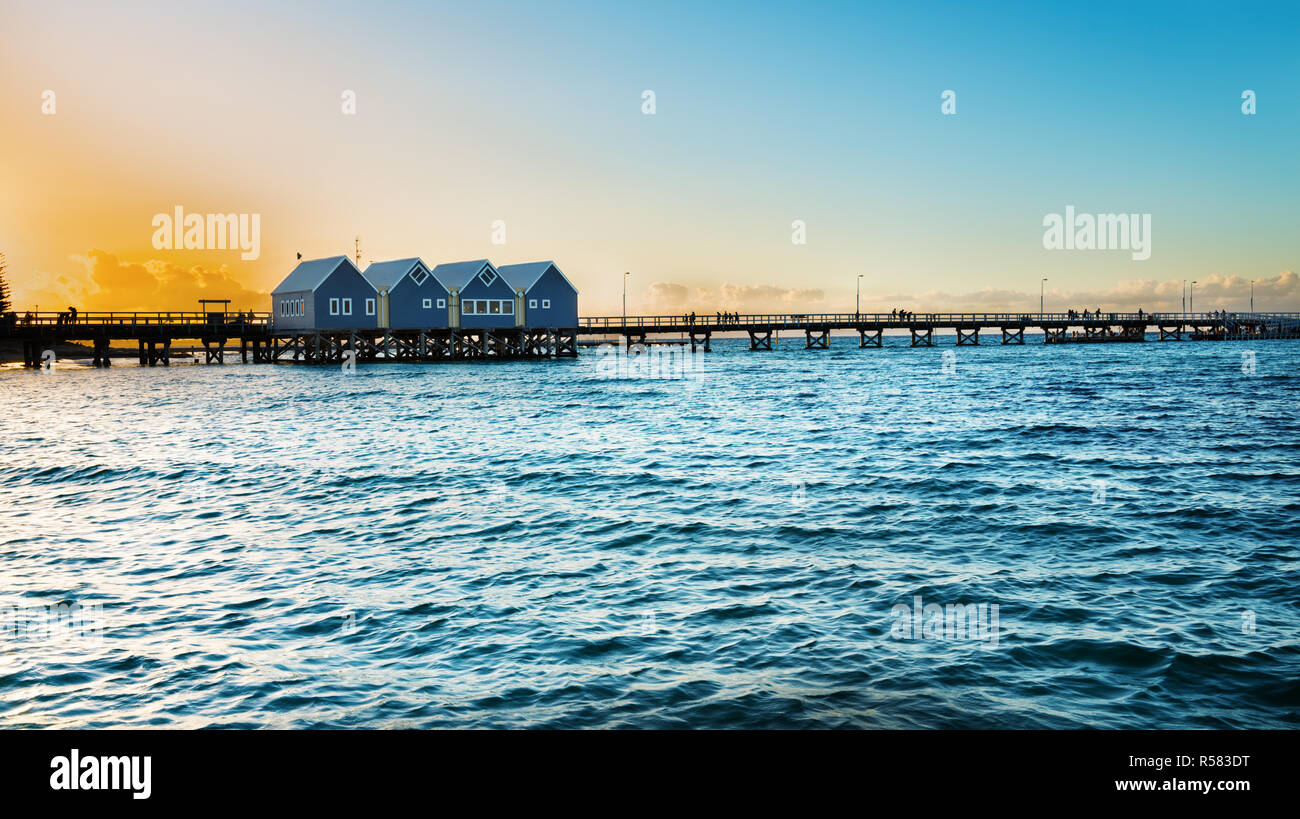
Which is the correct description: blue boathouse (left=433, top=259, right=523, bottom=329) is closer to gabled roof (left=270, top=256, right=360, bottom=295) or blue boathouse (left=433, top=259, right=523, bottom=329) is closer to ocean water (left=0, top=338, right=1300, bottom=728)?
gabled roof (left=270, top=256, right=360, bottom=295)

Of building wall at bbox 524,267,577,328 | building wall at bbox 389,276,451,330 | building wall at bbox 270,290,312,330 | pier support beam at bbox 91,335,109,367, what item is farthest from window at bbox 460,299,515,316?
pier support beam at bbox 91,335,109,367

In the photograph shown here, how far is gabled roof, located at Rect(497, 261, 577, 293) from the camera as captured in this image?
81500 mm

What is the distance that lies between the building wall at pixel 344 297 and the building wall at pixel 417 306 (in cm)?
157

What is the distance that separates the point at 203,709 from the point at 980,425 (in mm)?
25319

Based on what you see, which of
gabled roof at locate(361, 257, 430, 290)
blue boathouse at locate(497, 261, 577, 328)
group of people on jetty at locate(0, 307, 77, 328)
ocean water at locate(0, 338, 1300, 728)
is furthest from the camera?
blue boathouse at locate(497, 261, 577, 328)

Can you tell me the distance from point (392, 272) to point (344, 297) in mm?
5124

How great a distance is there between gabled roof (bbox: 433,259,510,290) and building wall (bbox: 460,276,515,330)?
1.61 ft

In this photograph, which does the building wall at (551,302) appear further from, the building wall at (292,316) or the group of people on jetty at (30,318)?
the group of people on jetty at (30,318)

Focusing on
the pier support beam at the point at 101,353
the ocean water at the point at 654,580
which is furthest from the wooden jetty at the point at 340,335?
the ocean water at the point at 654,580

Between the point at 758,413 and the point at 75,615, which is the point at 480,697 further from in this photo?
the point at 758,413

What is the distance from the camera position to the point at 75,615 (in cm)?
957

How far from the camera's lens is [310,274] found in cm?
7419

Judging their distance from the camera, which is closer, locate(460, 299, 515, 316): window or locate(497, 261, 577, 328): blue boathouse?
locate(460, 299, 515, 316): window

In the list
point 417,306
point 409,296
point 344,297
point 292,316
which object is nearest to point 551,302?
point 417,306
